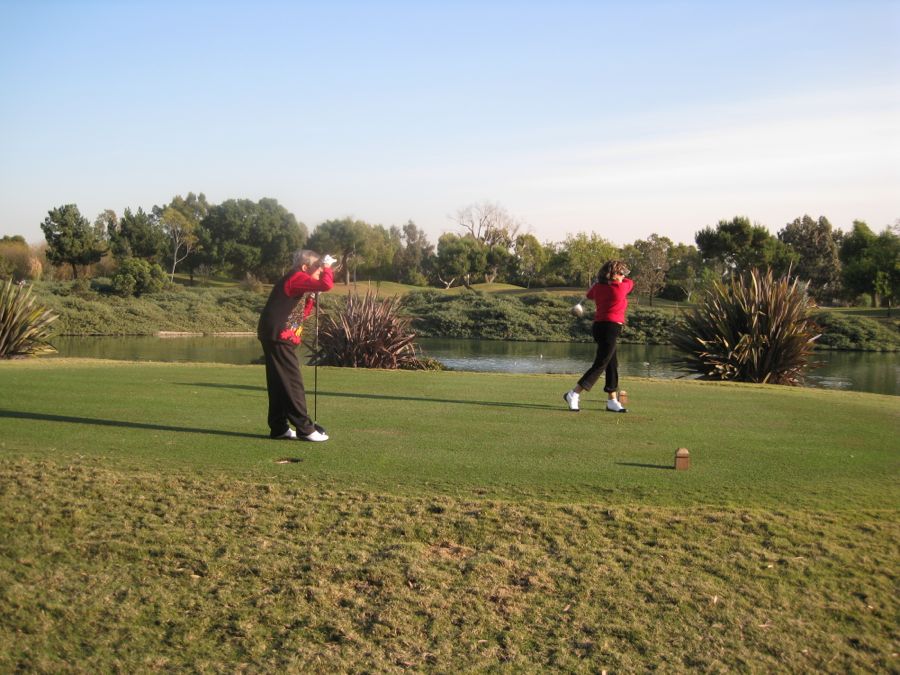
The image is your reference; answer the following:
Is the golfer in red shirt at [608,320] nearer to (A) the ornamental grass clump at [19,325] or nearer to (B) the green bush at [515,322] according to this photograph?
(A) the ornamental grass clump at [19,325]

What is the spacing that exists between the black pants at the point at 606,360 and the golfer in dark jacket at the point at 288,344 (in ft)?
12.9

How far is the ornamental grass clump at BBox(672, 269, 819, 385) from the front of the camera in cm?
1956

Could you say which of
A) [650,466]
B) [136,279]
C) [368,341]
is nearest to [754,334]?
[368,341]

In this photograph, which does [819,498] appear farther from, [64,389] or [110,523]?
[64,389]

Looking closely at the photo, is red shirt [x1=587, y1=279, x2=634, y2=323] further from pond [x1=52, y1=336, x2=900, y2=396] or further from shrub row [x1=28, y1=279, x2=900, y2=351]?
shrub row [x1=28, y1=279, x2=900, y2=351]

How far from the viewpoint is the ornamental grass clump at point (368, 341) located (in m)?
21.8

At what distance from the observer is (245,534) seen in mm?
5441

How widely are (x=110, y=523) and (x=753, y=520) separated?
4.24 meters

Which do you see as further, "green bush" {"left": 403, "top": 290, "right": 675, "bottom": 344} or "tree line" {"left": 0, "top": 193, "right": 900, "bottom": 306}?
"tree line" {"left": 0, "top": 193, "right": 900, "bottom": 306}

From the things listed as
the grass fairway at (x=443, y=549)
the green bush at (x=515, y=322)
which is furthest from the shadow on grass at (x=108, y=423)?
the green bush at (x=515, y=322)

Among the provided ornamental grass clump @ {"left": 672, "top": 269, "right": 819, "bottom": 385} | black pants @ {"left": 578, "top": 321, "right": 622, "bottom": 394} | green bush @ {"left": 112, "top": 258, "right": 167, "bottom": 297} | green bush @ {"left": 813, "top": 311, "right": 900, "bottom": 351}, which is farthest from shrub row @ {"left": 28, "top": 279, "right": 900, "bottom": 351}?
black pants @ {"left": 578, "top": 321, "right": 622, "bottom": 394}

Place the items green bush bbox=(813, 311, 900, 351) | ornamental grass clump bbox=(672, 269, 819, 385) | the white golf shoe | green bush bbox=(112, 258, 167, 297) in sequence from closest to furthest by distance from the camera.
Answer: the white golf shoe
ornamental grass clump bbox=(672, 269, 819, 385)
green bush bbox=(813, 311, 900, 351)
green bush bbox=(112, 258, 167, 297)

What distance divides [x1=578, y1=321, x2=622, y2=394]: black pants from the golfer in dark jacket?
3.93 metres

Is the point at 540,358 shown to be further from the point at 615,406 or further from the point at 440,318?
the point at 615,406
